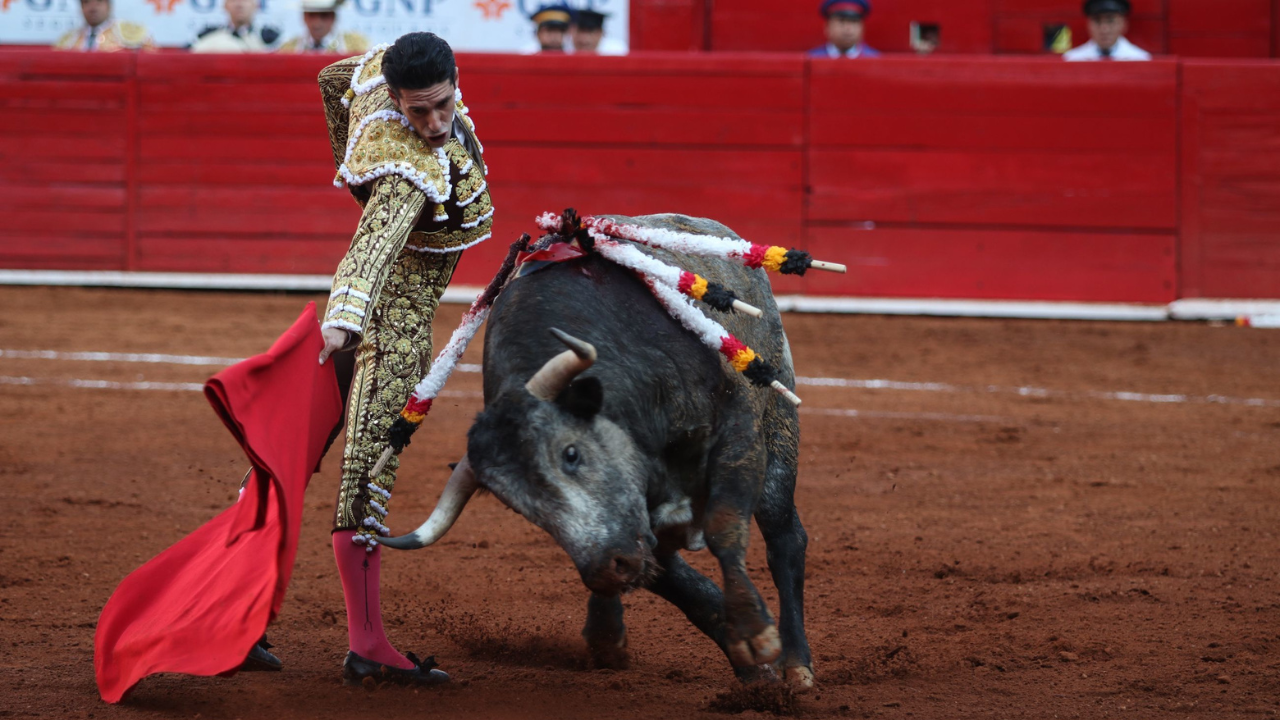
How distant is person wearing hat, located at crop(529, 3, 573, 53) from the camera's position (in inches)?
335

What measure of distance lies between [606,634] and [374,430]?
27.1 inches

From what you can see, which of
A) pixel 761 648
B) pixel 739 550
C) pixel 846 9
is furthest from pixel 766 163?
pixel 761 648

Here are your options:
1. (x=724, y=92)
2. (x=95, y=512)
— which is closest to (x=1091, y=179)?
(x=724, y=92)

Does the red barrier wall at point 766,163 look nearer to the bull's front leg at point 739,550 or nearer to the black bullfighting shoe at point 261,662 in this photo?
the black bullfighting shoe at point 261,662

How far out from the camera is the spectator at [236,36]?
340 inches

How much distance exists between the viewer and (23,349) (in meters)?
6.94

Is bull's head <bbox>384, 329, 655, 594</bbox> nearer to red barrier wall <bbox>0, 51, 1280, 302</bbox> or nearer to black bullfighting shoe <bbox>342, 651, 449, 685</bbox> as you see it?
black bullfighting shoe <bbox>342, 651, 449, 685</bbox>

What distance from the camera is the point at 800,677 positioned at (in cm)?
286

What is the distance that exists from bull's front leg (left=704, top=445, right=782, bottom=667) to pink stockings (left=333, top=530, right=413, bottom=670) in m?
0.73

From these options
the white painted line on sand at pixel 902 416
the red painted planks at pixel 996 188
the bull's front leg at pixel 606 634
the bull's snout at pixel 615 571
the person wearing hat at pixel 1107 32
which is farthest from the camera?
the person wearing hat at pixel 1107 32

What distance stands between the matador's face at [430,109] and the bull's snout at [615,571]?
35.7 inches

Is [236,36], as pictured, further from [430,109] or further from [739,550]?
[739,550]

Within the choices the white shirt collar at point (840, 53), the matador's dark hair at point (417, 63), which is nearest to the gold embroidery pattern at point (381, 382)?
the matador's dark hair at point (417, 63)

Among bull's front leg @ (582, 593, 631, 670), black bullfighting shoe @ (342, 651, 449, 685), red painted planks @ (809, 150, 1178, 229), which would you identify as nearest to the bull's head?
black bullfighting shoe @ (342, 651, 449, 685)
